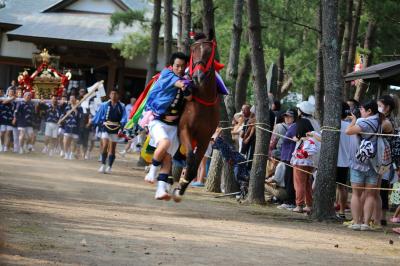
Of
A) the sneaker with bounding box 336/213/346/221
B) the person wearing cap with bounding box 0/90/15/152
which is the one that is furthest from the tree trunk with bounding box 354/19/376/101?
the person wearing cap with bounding box 0/90/15/152

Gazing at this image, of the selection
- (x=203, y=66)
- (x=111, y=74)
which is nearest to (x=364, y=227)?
(x=203, y=66)

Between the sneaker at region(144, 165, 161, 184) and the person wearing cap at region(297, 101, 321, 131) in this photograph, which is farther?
the person wearing cap at region(297, 101, 321, 131)

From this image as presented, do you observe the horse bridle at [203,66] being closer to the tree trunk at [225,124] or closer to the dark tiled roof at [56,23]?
the tree trunk at [225,124]

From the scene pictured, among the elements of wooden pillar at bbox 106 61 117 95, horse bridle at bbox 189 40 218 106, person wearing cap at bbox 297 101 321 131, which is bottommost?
person wearing cap at bbox 297 101 321 131

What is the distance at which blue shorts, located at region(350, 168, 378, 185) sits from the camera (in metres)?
13.7

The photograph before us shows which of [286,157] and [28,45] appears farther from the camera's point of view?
[28,45]

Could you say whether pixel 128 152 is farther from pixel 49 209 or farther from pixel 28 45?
pixel 49 209

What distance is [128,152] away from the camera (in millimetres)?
34469

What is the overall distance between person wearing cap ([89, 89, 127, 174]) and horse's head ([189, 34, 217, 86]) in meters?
11.8

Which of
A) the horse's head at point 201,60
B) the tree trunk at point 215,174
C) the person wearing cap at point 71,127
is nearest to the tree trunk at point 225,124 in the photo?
the tree trunk at point 215,174

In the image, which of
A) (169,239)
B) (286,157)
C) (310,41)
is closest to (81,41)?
(310,41)

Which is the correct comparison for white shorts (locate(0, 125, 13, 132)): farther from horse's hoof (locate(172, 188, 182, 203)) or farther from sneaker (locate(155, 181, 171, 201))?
horse's hoof (locate(172, 188, 182, 203))

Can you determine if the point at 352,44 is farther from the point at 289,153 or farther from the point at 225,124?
the point at 289,153

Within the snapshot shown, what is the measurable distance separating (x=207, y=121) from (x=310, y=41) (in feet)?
60.9
